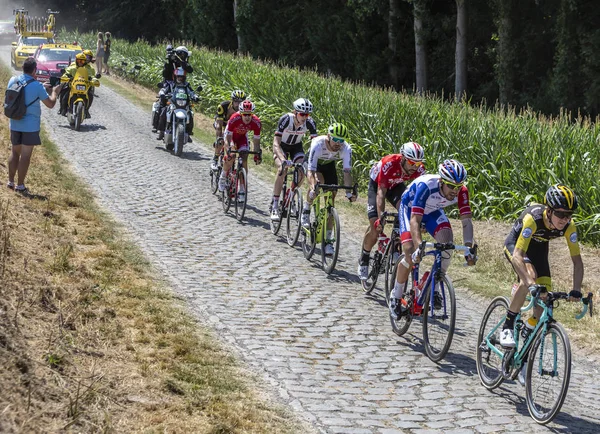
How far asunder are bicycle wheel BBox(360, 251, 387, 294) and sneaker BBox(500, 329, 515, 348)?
340cm

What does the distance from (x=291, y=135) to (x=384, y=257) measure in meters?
4.06

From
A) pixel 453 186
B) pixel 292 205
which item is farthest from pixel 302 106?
pixel 453 186

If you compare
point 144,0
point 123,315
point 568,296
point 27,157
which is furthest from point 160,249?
point 144,0

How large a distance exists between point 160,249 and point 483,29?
965 inches

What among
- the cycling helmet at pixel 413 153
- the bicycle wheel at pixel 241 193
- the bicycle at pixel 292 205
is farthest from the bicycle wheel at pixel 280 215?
the cycling helmet at pixel 413 153

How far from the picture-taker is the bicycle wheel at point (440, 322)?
903cm

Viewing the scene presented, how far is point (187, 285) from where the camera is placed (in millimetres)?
11711

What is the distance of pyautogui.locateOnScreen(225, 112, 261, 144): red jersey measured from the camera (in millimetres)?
16375

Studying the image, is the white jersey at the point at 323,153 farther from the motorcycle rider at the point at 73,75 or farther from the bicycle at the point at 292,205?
the motorcycle rider at the point at 73,75

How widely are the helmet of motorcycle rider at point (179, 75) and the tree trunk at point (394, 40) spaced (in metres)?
14.7

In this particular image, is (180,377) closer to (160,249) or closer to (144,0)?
(160,249)

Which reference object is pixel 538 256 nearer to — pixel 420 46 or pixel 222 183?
pixel 222 183

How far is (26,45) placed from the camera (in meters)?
44.6

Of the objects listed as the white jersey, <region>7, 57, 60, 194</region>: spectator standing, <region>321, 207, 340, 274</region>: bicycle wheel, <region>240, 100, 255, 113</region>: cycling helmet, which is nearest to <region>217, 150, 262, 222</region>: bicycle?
<region>240, 100, 255, 113</region>: cycling helmet
